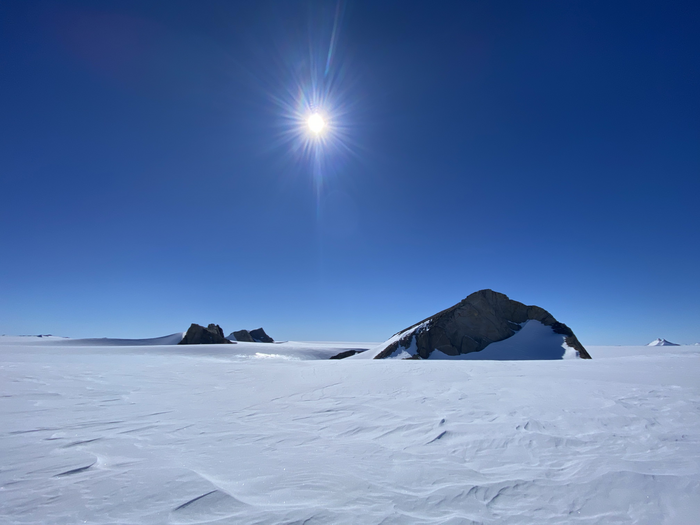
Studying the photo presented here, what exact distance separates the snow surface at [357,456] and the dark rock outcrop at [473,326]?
1185cm

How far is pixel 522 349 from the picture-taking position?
17062mm

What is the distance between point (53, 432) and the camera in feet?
11.9

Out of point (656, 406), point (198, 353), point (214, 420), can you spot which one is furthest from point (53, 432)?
point (198, 353)

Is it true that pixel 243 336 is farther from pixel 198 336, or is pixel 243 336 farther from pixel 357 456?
pixel 357 456

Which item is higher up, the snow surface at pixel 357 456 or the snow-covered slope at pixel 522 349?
the snow-covered slope at pixel 522 349

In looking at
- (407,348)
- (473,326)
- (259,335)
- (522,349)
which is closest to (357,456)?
(407,348)

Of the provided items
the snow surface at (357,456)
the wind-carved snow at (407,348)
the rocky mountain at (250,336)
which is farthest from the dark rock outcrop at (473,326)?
the rocky mountain at (250,336)

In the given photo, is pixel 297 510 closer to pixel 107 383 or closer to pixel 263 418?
pixel 263 418

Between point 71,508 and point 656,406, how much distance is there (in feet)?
22.5

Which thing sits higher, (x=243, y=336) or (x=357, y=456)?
(x=243, y=336)

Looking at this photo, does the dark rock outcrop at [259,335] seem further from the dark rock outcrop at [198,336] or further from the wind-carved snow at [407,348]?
the wind-carved snow at [407,348]

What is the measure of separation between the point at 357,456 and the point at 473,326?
668 inches

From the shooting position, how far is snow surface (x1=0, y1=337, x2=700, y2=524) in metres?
2.12

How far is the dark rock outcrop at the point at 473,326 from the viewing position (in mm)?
17516
